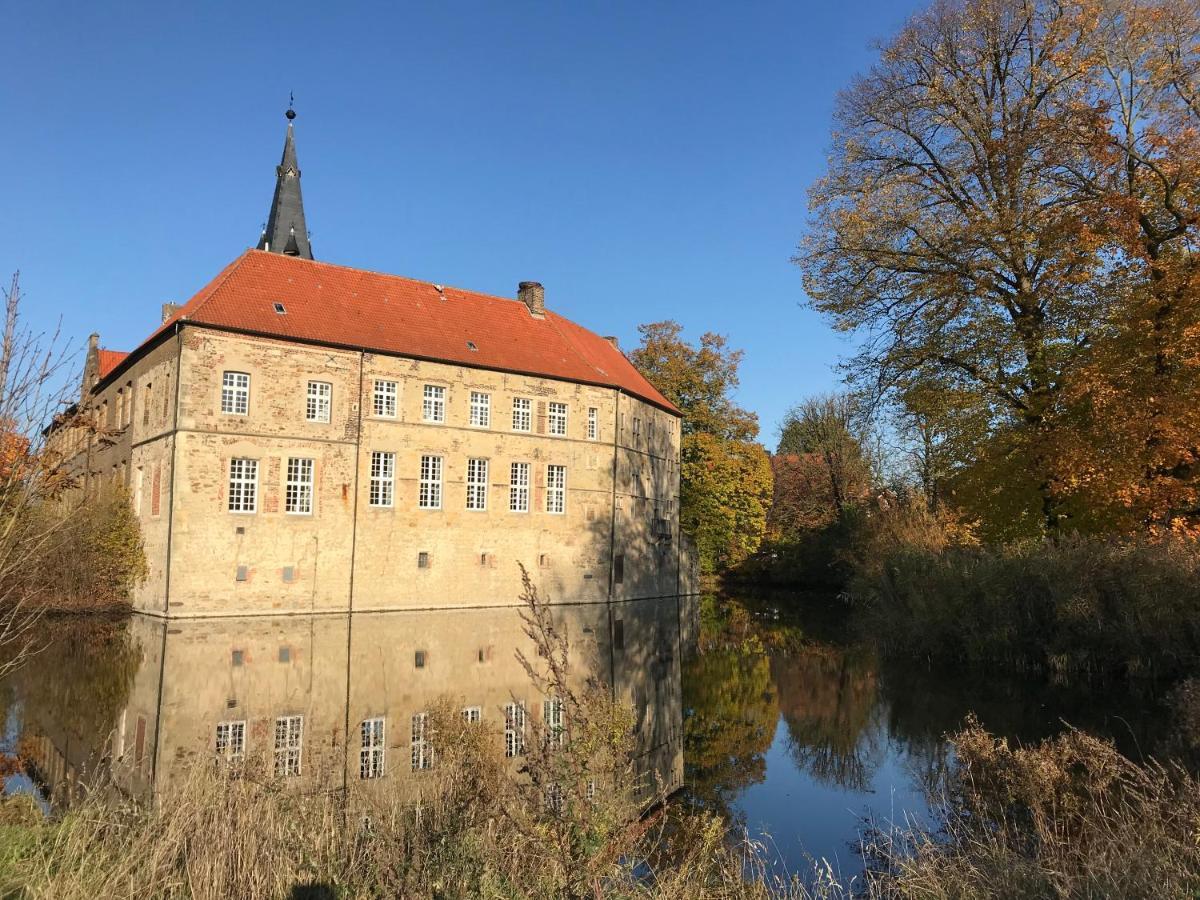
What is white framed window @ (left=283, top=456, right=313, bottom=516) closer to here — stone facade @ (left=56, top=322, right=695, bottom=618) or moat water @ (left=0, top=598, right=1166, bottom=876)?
stone facade @ (left=56, top=322, right=695, bottom=618)

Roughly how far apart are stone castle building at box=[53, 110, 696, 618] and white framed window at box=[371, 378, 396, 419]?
0.21 feet

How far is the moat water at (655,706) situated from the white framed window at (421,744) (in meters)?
0.18

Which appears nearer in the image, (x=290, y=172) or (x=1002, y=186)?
(x=1002, y=186)

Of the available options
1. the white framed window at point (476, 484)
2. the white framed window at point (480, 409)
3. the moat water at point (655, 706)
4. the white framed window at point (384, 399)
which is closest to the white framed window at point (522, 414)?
the white framed window at point (480, 409)

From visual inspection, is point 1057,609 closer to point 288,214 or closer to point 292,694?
point 292,694

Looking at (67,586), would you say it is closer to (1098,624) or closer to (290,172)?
(290,172)

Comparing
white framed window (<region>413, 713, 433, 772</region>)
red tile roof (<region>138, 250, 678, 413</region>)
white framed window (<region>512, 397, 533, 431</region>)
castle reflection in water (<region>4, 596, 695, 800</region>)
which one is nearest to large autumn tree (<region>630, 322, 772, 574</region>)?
red tile roof (<region>138, 250, 678, 413</region>)

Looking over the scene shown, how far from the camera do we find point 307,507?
24016 mm

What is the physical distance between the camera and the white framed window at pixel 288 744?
27.1ft

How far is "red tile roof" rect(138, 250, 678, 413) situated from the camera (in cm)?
2444

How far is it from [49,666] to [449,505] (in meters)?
13.6

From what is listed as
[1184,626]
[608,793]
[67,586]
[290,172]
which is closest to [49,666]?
[67,586]

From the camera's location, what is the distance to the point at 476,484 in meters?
27.3

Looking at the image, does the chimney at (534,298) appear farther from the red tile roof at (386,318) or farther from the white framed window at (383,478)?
the white framed window at (383,478)
